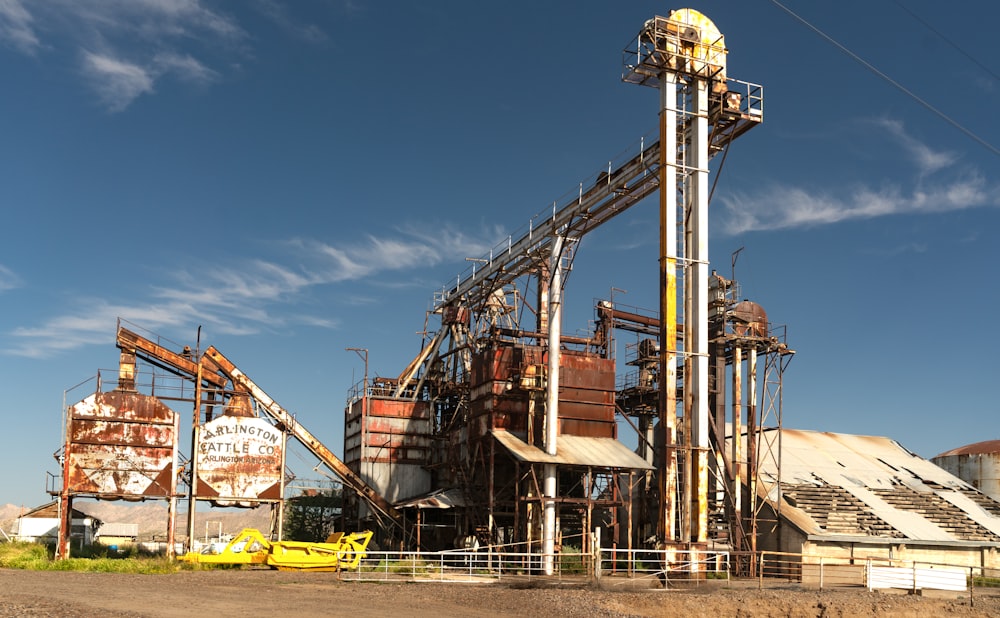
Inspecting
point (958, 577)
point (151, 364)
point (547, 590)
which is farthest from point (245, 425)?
point (958, 577)

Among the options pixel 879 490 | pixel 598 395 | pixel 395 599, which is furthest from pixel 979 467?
pixel 395 599

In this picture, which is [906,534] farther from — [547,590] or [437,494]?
[547,590]

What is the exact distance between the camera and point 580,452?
41.7m

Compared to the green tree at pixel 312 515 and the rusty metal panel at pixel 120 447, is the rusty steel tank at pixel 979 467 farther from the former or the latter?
the rusty metal panel at pixel 120 447

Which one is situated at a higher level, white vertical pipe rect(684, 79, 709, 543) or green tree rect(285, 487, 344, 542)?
white vertical pipe rect(684, 79, 709, 543)

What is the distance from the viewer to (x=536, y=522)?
135 feet

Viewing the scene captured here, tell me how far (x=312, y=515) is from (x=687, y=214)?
34277 millimetres

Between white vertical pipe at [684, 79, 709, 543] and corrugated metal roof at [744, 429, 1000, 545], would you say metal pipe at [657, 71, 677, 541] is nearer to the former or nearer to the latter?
white vertical pipe at [684, 79, 709, 543]

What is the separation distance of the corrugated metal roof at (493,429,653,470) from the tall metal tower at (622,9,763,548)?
13.2 ft

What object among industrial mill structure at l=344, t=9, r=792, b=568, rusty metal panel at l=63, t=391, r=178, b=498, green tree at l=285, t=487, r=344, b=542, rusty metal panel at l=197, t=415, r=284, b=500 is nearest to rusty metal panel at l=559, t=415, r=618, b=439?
industrial mill structure at l=344, t=9, r=792, b=568

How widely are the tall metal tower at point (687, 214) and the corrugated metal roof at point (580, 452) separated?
4.02 m

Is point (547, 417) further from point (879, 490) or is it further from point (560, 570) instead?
point (879, 490)

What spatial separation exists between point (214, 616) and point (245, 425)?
25.1 meters

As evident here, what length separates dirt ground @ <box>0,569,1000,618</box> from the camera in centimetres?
2294
